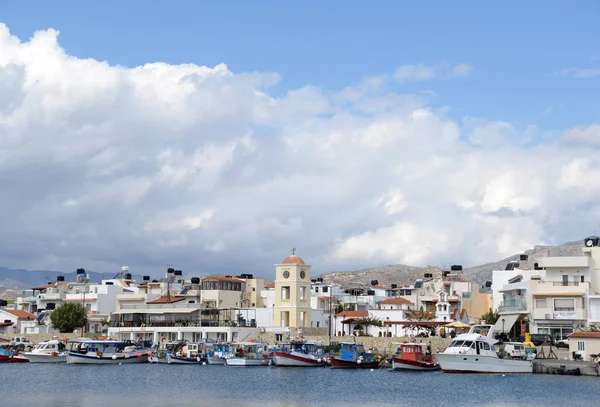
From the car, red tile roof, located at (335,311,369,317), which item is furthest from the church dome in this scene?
the car

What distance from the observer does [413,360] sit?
87125mm

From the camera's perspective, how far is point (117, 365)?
97312 millimetres

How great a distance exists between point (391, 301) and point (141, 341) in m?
35.3

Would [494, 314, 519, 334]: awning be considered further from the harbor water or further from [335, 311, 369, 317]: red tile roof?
[335, 311, 369, 317]: red tile roof

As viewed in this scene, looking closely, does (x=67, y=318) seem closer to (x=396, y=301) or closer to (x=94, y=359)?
(x=94, y=359)

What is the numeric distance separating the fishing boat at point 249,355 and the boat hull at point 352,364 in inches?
356

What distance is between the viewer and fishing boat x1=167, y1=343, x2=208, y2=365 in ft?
330

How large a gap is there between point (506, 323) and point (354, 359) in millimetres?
18714

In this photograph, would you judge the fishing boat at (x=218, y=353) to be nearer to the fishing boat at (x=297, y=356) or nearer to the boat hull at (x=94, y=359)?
the fishing boat at (x=297, y=356)

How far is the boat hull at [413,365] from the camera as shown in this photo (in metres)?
86.9

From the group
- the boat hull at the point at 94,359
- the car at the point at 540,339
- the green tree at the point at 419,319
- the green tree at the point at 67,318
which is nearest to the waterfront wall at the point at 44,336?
the green tree at the point at 67,318

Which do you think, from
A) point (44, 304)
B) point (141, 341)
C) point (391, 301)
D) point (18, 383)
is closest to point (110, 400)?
point (18, 383)

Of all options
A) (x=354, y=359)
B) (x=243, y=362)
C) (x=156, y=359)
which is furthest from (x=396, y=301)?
(x=156, y=359)

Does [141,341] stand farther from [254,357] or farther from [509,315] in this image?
[509,315]
